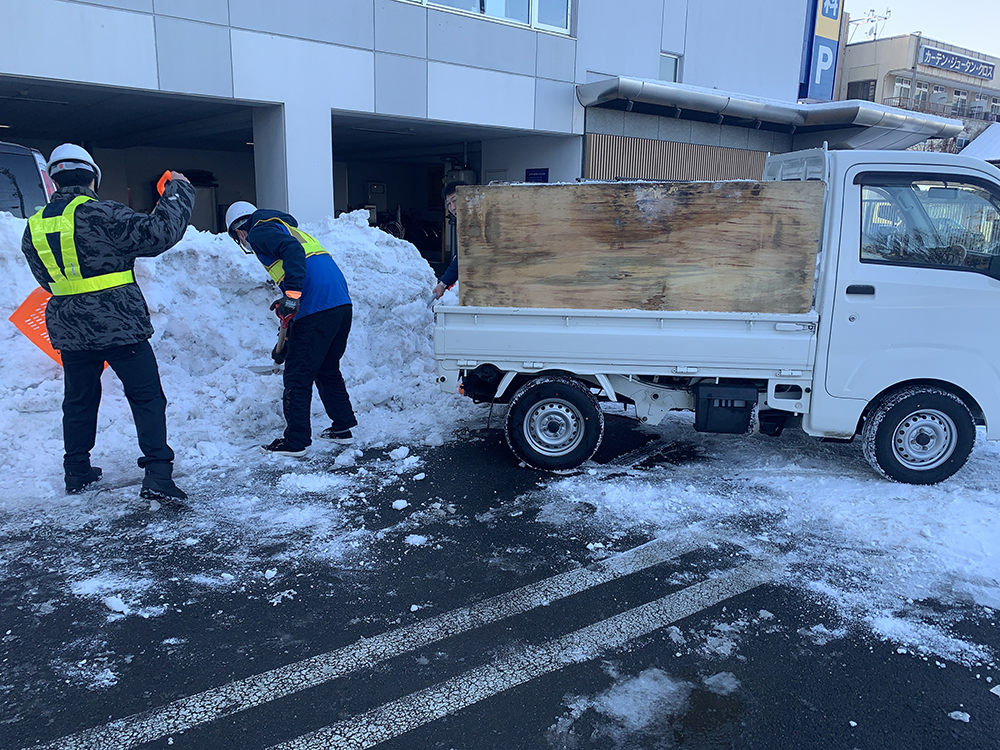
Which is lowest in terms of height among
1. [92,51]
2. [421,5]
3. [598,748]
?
[598,748]

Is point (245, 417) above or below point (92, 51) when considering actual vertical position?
below

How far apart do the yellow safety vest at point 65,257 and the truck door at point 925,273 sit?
4.85 m

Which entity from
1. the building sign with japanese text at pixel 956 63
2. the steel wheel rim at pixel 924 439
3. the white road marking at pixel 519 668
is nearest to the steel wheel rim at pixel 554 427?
the white road marking at pixel 519 668

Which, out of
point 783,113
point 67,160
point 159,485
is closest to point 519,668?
point 159,485

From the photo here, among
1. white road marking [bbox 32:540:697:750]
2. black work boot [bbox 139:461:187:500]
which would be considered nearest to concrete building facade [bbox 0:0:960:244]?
black work boot [bbox 139:461:187:500]

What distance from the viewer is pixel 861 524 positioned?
444 centimetres

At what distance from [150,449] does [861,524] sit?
4609 millimetres

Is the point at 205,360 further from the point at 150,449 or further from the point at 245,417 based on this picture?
the point at 150,449

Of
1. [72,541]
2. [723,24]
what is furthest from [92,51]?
[723,24]

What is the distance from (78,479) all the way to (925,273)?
585 cm

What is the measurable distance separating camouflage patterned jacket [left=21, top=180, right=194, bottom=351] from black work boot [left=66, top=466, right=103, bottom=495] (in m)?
0.84

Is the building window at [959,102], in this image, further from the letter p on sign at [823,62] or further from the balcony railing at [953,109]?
the letter p on sign at [823,62]

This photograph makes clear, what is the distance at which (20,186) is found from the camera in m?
7.67

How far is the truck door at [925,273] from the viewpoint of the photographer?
470 centimetres
